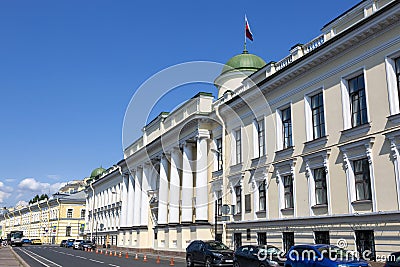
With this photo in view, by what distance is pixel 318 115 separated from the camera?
25.3 meters

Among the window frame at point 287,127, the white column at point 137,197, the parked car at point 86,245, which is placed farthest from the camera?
the parked car at point 86,245

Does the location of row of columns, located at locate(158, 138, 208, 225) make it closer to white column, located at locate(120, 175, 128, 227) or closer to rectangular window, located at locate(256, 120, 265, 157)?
rectangular window, located at locate(256, 120, 265, 157)

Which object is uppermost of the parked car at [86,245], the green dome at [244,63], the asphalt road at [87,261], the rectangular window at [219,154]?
the green dome at [244,63]

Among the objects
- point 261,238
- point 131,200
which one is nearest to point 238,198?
point 261,238

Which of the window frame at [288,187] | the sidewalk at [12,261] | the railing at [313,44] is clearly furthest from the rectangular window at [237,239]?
the sidewalk at [12,261]

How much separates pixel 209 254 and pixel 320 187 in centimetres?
710

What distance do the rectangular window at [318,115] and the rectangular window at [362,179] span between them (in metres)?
3.60

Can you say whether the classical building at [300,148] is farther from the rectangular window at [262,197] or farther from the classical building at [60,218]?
the classical building at [60,218]

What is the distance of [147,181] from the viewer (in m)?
52.5

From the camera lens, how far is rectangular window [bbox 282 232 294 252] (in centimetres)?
2602

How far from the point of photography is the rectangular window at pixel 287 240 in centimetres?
2602

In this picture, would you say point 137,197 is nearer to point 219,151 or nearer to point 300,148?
point 219,151

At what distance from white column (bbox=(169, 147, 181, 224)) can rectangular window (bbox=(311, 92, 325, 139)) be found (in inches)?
768

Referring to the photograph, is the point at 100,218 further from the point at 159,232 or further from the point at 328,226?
the point at 328,226
